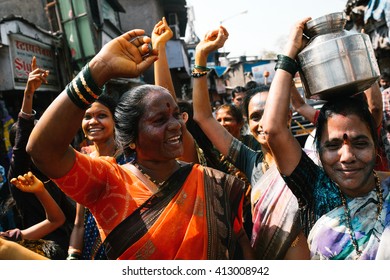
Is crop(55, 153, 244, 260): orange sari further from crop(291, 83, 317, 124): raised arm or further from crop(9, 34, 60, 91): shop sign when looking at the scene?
crop(9, 34, 60, 91): shop sign

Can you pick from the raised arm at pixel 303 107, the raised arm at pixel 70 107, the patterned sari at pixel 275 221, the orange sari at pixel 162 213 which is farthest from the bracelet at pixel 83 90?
the raised arm at pixel 303 107

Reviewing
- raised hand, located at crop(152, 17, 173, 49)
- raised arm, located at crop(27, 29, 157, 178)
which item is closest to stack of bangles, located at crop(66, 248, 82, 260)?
raised arm, located at crop(27, 29, 157, 178)

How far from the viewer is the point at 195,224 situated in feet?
5.27

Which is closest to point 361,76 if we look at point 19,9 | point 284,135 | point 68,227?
point 284,135

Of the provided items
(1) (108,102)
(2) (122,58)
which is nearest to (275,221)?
(2) (122,58)

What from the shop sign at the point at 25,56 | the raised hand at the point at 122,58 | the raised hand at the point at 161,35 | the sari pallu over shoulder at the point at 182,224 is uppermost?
the shop sign at the point at 25,56

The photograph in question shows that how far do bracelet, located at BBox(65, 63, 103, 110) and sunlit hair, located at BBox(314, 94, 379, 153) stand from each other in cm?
91

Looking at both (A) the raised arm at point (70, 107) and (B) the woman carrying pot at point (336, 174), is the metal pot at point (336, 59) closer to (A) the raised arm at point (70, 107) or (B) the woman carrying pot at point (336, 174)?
(B) the woman carrying pot at point (336, 174)

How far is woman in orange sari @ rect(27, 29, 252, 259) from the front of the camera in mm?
1330

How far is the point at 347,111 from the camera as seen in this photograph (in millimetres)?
1503

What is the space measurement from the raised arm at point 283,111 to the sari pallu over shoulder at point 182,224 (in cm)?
32

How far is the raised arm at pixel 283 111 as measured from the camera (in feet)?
5.06

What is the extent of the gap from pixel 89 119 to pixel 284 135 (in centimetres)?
175
